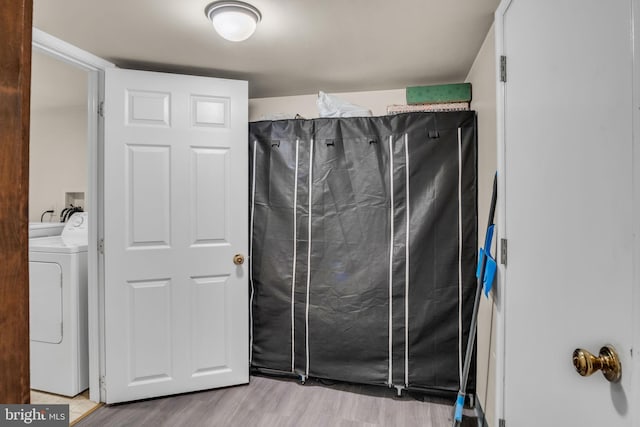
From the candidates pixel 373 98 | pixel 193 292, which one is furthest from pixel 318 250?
pixel 373 98

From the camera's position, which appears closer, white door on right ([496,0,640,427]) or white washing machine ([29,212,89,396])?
white door on right ([496,0,640,427])

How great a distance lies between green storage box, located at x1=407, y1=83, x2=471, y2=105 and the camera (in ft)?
7.29

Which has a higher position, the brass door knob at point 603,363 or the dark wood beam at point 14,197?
the dark wood beam at point 14,197

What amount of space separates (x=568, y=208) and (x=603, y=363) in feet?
1.22

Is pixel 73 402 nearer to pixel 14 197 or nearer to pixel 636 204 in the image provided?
pixel 14 197

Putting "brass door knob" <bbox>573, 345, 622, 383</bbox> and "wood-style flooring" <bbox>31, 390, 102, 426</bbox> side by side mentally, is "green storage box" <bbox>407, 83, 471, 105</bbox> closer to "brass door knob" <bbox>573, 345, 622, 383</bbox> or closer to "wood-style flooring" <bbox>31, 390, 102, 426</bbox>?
"brass door knob" <bbox>573, 345, 622, 383</bbox>

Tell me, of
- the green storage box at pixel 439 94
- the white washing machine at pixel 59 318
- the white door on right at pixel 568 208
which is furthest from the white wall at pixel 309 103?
the white washing machine at pixel 59 318

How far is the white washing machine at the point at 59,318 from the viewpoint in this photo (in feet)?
7.10

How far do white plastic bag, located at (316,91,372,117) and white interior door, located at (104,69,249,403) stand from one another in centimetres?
57

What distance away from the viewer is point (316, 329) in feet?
7.72

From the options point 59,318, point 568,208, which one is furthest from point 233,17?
point 59,318

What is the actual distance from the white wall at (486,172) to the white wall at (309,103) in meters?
0.66

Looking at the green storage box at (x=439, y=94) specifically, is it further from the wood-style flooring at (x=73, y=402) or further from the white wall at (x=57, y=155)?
the white wall at (x=57, y=155)

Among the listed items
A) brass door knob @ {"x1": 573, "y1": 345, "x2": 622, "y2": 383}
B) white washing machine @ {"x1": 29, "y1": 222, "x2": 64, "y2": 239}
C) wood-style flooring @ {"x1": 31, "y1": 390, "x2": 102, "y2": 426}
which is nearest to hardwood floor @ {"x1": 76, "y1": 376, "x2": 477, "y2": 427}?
wood-style flooring @ {"x1": 31, "y1": 390, "x2": 102, "y2": 426}
